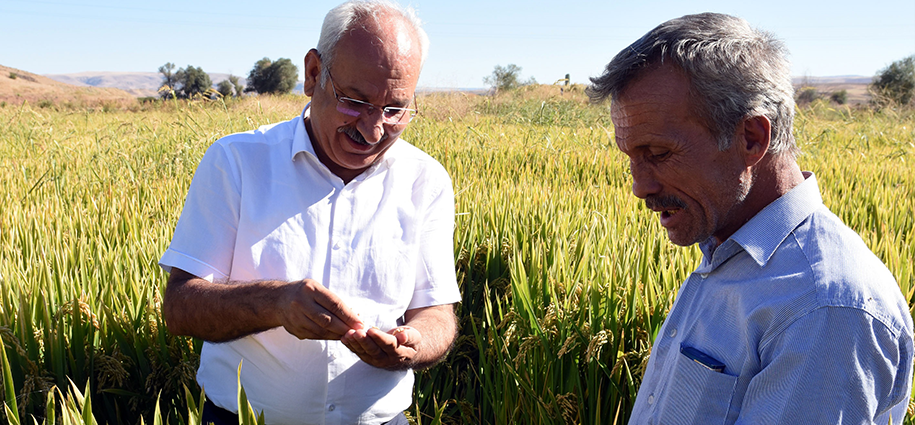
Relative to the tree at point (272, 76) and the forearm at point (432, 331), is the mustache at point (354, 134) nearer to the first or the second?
the forearm at point (432, 331)

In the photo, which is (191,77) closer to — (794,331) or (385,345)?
(385,345)

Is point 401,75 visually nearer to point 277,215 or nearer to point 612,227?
point 277,215

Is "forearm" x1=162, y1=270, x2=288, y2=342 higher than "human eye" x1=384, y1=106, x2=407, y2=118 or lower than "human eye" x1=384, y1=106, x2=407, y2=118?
lower

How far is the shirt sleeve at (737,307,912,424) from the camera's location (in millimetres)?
820

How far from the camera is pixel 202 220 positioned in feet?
4.84

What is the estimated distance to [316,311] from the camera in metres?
1.25

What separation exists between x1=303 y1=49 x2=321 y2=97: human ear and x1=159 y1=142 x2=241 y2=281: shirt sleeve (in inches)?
12.6

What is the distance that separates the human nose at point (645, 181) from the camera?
1.17 meters

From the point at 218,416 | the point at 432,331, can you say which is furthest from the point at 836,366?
the point at 218,416

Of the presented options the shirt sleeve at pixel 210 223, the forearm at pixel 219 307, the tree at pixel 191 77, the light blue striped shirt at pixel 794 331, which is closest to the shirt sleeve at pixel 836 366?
the light blue striped shirt at pixel 794 331

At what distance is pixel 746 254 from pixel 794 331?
21 cm

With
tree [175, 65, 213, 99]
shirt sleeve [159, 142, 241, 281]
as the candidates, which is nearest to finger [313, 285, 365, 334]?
shirt sleeve [159, 142, 241, 281]

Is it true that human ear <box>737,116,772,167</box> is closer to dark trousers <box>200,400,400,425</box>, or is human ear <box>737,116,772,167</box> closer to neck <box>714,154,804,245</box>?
neck <box>714,154,804,245</box>

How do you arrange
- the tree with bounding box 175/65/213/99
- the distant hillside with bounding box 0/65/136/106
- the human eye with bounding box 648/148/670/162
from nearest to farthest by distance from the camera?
the human eye with bounding box 648/148/670/162 < the distant hillside with bounding box 0/65/136/106 < the tree with bounding box 175/65/213/99
